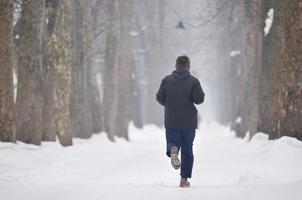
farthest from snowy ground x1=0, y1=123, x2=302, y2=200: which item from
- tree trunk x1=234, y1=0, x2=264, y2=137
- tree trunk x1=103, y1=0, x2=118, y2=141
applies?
tree trunk x1=103, y1=0, x2=118, y2=141

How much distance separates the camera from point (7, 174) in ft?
31.2

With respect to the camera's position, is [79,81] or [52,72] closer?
[52,72]

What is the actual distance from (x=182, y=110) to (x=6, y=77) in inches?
174

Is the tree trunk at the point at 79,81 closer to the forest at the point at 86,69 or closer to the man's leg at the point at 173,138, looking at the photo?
the forest at the point at 86,69

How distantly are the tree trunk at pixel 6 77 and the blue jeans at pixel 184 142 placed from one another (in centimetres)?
406

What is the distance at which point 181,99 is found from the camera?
8750 mm

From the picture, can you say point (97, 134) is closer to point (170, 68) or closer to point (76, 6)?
point (76, 6)

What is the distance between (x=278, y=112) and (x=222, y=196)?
427cm

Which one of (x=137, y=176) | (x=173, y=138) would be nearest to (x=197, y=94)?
(x=173, y=138)

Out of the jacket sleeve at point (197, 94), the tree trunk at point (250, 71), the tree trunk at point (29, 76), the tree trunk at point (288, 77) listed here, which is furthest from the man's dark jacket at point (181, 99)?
the tree trunk at point (250, 71)

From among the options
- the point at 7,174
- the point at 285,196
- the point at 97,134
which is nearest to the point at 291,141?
the point at 285,196

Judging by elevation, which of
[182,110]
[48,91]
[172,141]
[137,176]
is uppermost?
[182,110]

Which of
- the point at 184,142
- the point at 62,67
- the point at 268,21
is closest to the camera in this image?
the point at 184,142

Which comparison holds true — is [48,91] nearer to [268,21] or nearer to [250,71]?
[268,21]
